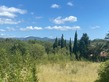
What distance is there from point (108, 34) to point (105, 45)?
15.5 feet

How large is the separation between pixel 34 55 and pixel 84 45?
3706 cm

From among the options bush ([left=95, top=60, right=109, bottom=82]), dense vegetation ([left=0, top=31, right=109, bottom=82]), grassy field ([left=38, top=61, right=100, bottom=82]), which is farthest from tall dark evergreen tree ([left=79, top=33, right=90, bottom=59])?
bush ([left=95, top=60, right=109, bottom=82])

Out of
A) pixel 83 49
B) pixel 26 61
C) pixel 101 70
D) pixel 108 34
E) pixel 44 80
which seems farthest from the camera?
pixel 83 49

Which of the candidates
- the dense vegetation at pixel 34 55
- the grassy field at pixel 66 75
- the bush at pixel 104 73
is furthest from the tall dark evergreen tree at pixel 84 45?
the bush at pixel 104 73

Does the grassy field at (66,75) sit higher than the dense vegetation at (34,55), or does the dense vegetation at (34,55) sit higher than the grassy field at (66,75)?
the dense vegetation at (34,55)

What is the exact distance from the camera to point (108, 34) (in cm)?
4556

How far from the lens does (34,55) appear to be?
61.4ft

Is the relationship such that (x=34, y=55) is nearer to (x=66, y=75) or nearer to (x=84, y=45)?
(x=66, y=75)

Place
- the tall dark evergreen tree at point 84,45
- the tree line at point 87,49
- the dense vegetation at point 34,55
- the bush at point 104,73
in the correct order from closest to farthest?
1. the dense vegetation at point 34,55
2. the bush at point 104,73
3. the tree line at point 87,49
4. the tall dark evergreen tree at point 84,45

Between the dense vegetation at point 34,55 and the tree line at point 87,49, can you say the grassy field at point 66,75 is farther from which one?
the tree line at point 87,49

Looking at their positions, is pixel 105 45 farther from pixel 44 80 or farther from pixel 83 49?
pixel 44 80

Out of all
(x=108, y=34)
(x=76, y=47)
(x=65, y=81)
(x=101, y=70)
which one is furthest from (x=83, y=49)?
(x=101, y=70)

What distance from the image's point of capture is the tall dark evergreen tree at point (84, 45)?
53625mm

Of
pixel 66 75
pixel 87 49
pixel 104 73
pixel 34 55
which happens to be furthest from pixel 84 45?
pixel 104 73
